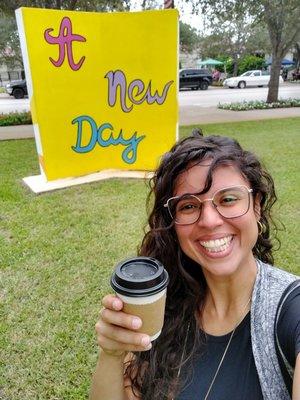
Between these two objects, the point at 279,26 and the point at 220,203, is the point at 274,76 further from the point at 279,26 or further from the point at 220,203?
the point at 220,203

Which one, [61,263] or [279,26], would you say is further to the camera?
[279,26]

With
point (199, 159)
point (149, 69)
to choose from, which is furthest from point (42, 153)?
point (199, 159)

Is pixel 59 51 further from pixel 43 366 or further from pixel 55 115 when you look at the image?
pixel 43 366

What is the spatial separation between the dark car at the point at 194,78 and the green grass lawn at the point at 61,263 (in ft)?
68.4

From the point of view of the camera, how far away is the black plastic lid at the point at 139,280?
0.95 meters

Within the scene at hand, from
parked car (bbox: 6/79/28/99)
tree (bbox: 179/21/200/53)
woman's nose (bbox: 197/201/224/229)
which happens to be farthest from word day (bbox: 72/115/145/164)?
tree (bbox: 179/21/200/53)

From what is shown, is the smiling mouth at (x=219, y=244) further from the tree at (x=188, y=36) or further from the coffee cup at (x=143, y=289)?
the tree at (x=188, y=36)

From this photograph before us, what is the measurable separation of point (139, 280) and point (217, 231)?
0.45m

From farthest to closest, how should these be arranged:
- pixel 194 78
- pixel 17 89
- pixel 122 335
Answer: pixel 194 78 < pixel 17 89 < pixel 122 335

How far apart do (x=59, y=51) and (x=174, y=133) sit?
2184 mm

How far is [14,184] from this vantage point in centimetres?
607

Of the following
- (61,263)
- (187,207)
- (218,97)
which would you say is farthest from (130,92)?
(218,97)

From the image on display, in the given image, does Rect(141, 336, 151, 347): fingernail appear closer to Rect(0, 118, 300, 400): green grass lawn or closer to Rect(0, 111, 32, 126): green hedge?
Rect(0, 118, 300, 400): green grass lawn

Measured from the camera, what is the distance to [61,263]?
12.2ft
